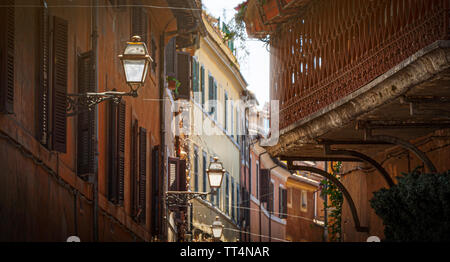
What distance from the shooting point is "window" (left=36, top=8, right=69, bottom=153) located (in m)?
9.22

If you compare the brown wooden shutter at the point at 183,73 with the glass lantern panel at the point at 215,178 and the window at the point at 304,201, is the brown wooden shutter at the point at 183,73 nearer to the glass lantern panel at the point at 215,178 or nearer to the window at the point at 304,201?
the glass lantern panel at the point at 215,178

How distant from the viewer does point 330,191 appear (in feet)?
61.0

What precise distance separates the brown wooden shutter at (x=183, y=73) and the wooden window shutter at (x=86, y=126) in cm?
1118

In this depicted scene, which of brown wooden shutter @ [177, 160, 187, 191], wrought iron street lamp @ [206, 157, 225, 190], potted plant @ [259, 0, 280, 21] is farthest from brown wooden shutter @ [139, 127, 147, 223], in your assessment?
brown wooden shutter @ [177, 160, 187, 191]

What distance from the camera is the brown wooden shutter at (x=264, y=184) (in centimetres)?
4419

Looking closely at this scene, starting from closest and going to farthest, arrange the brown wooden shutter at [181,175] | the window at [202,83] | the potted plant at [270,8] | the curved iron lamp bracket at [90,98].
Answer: the curved iron lamp bracket at [90,98] < the potted plant at [270,8] < the brown wooden shutter at [181,175] < the window at [202,83]

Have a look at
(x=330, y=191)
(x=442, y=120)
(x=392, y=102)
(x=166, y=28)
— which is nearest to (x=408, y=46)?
(x=392, y=102)

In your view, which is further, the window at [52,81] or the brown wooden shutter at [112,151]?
the brown wooden shutter at [112,151]

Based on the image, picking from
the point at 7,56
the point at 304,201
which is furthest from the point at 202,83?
the point at 304,201

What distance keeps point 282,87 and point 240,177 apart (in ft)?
84.8

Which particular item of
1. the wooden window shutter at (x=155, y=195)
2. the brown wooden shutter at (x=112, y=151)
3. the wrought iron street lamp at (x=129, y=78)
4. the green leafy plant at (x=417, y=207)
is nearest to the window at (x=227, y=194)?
the wooden window shutter at (x=155, y=195)

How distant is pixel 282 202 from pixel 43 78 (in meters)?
39.7
